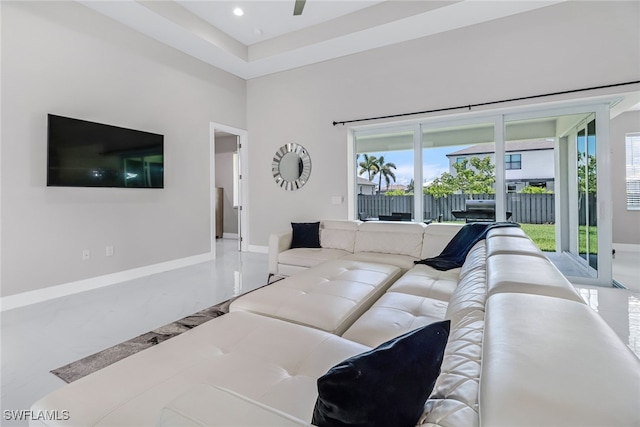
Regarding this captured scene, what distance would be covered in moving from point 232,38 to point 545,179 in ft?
16.3

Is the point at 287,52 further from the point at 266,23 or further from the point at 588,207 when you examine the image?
the point at 588,207

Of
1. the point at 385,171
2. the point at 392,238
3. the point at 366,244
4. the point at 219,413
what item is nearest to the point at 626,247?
the point at 385,171

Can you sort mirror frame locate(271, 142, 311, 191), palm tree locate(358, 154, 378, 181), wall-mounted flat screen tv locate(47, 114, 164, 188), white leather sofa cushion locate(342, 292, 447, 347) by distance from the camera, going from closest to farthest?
white leather sofa cushion locate(342, 292, 447, 347)
wall-mounted flat screen tv locate(47, 114, 164, 188)
palm tree locate(358, 154, 378, 181)
mirror frame locate(271, 142, 311, 191)

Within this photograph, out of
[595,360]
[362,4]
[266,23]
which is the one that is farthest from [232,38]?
[595,360]

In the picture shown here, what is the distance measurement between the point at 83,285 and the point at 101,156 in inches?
60.5

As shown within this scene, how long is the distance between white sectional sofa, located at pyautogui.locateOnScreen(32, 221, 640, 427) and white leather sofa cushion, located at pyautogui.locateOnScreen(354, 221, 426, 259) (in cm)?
109

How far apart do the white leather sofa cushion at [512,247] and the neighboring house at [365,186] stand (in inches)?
118

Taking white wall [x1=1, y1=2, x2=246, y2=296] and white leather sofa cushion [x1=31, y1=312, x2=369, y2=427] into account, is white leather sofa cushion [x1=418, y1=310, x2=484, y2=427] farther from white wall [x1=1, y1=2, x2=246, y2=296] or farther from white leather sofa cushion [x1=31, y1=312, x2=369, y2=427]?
white wall [x1=1, y1=2, x2=246, y2=296]

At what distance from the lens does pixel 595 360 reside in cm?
53

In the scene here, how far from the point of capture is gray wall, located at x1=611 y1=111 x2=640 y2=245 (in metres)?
5.41

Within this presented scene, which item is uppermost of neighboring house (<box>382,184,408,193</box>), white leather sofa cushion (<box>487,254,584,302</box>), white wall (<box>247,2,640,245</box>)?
white wall (<box>247,2,640,245</box>)

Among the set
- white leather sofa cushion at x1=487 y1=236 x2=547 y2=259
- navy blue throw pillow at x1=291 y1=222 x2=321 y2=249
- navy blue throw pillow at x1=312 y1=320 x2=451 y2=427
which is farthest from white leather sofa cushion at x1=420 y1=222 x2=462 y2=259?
navy blue throw pillow at x1=312 y1=320 x2=451 y2=427

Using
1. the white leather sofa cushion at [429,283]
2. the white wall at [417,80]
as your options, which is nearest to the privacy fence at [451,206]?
the white wall at [417,80]

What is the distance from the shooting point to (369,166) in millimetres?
4930
